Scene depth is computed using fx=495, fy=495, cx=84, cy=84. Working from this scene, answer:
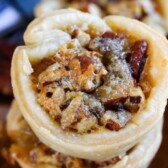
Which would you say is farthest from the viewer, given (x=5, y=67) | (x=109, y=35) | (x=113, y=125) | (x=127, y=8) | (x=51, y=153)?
(x=127, y=8)

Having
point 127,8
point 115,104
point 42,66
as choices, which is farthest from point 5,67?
point 115,104

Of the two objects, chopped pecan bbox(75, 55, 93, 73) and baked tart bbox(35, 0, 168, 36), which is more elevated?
chopped pecan bbox(75, 55, 93, 73)

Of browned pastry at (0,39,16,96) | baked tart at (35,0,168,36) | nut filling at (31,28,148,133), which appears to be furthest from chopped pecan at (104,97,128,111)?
baked tart at (35,0,168,36)

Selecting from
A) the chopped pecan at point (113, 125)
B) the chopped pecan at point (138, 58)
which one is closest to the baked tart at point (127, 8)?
the chopped pecan at point (138, 58)

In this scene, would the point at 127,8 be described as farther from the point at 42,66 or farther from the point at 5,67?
the point at 42,66

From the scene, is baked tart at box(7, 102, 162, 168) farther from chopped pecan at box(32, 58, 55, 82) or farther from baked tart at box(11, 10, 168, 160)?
chopped pecan at box(32, 58, 55, 82)

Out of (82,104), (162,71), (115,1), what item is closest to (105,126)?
(82,104)
